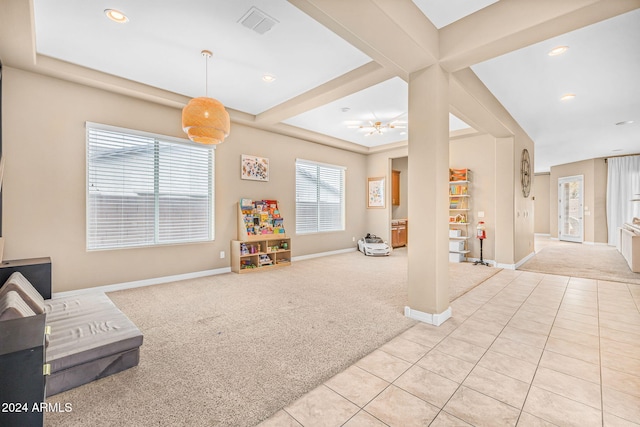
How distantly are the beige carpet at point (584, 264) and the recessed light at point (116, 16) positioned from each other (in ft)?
24.0

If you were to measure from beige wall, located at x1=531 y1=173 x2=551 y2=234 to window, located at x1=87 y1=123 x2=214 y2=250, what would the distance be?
13.3m

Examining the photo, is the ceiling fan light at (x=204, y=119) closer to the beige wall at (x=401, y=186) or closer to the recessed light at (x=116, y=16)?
the recessed light at (x=116, y=16)

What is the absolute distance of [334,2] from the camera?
207 centimetres

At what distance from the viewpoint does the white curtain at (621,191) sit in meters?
8.41

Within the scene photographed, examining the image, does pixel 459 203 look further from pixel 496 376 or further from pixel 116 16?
pixel 116 16

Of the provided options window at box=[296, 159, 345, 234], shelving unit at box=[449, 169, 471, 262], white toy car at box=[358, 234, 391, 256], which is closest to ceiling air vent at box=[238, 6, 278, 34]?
window at box=[296, 159, 345, 234]

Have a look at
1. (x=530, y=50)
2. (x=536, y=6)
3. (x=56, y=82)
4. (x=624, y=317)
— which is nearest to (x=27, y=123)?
(x=56, y=82)

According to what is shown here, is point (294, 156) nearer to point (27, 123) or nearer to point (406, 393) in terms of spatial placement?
point (27, 123)

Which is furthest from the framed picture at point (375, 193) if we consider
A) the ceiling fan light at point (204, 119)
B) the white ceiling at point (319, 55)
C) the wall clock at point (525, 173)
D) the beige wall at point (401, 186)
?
the ceiling fan light at point (204, 119)

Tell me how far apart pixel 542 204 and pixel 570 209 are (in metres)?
2.00

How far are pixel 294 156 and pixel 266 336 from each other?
4.53 meters

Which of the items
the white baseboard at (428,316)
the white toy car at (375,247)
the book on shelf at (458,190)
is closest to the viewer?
the white baseboard at (428,316)

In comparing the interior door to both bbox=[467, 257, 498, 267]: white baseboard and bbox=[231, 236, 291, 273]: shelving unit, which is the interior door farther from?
bbox=[231, 236, 291, 273]: shelving unit

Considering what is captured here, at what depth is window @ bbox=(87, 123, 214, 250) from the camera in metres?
3.95
